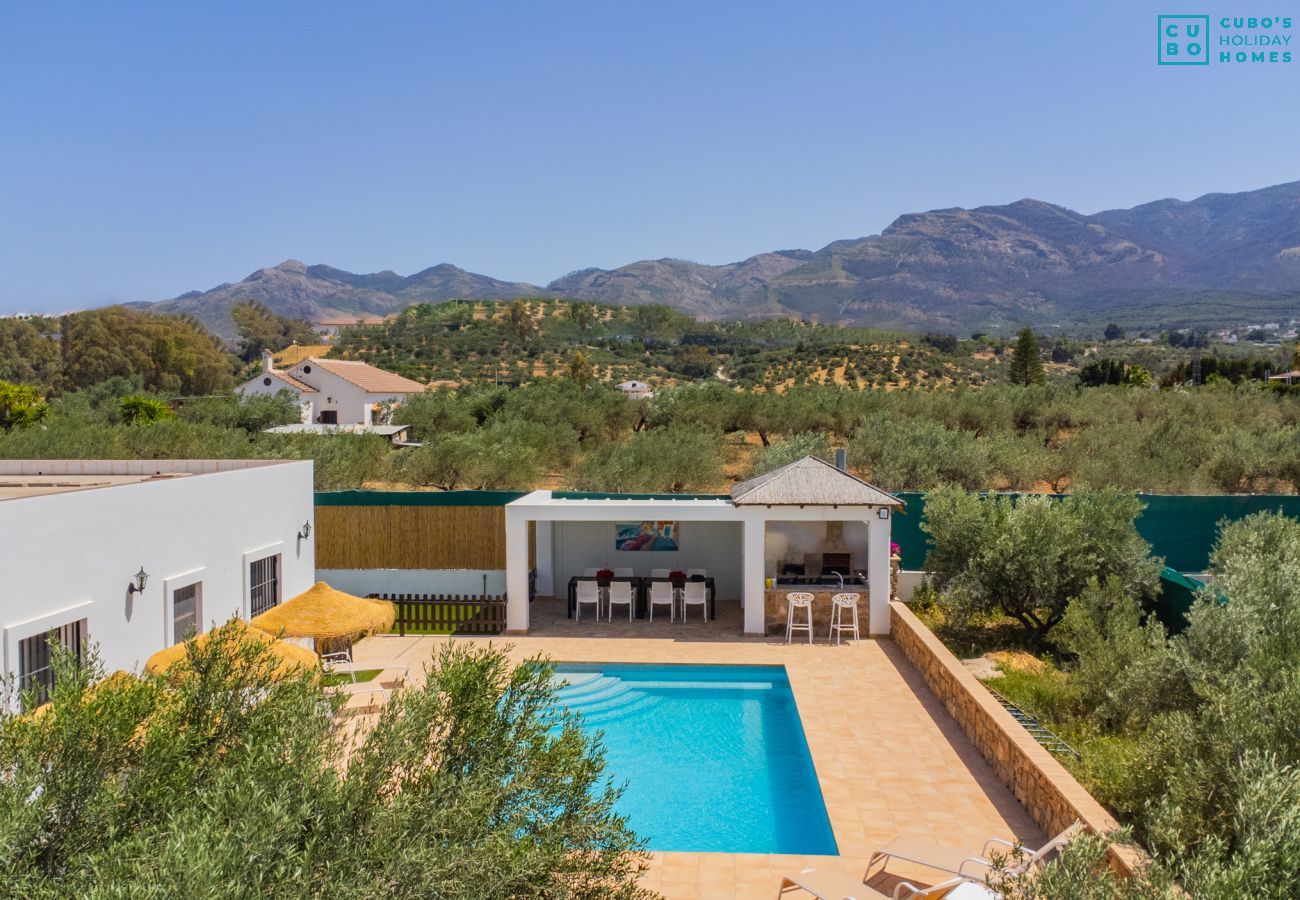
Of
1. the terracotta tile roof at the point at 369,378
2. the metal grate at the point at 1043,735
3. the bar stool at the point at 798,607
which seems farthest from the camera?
the terracotta tile roof at the point at 369,378

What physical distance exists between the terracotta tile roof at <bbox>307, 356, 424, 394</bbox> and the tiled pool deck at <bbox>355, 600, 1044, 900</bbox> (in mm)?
33634

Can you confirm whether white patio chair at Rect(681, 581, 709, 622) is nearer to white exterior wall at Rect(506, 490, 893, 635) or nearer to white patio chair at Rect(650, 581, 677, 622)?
white patio chair at Rect(650, 581, 677, 622)

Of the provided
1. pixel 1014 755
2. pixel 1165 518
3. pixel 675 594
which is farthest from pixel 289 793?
pixel 1165 518

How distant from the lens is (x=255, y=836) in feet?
11.2

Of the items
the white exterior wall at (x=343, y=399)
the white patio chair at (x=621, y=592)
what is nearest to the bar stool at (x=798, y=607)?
the white patio chair at (x=621, y=592)

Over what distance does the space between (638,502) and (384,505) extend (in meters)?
4.50

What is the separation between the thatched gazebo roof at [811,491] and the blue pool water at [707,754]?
253 cm

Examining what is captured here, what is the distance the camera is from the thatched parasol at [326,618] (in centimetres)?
1148

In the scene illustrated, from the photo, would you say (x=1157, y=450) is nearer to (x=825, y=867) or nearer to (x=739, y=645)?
(x=739, y=645)

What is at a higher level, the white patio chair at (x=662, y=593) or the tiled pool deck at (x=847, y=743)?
the white patio chair at (x=662, y=593)

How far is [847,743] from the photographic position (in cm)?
973

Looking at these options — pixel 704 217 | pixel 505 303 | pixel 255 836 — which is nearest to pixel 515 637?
pixel 255 836

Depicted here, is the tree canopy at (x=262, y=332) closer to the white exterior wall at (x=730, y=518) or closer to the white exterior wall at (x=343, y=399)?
the white exterior wall at (x=343, y=399)

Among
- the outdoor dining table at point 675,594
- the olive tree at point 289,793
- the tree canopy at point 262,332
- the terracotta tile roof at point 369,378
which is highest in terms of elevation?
the tree canopy at point 262,332
